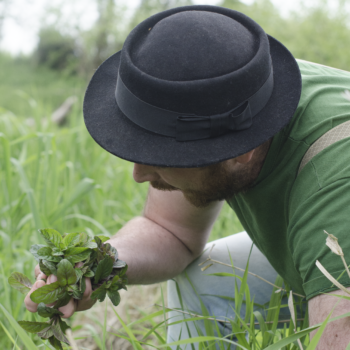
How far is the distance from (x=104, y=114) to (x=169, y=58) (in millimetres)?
268

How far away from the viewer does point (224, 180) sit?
124 centimetres

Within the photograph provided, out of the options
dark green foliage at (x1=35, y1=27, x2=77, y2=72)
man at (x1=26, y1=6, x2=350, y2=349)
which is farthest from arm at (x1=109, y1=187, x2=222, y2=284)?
dark green foliage at (x1=35, y1=27, x2=77, y2=72)

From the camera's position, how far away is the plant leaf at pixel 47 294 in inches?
37.5

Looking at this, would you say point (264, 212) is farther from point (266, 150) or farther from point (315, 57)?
point (315, 57)

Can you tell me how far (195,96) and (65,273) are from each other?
1.73 feet

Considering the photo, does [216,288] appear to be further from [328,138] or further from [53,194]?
[53,194]

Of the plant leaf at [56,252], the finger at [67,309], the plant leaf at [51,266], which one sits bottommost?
the finger at [67,309]

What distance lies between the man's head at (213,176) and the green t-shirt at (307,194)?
0.04 m

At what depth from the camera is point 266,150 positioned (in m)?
1.25

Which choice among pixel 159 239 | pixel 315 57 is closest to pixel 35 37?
pixel 315 57

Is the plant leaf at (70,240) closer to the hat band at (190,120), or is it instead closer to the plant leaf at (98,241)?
the plant leaf at (98,241)

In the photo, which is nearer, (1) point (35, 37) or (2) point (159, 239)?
(2) point (159, 239)

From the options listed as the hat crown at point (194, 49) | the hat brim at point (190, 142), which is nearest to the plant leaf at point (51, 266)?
the hat brim at point (190, 142)

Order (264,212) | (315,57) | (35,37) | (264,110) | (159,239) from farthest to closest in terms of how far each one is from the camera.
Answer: (35,37) → (315,57) → (159,239) → (264,212) → (264,110)
